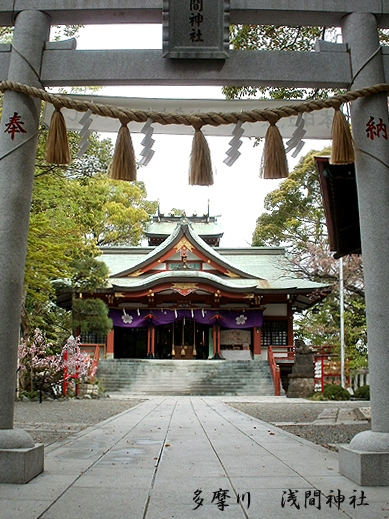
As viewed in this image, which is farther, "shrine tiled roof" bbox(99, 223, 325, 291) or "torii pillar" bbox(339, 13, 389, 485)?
"shrine tiled roof" bbox(99, 223, 325, 291)

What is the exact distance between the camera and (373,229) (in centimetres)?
341

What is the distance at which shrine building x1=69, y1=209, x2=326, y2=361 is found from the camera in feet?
69.5

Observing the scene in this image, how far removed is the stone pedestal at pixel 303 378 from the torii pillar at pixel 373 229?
12.9 m

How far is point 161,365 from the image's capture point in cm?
1928

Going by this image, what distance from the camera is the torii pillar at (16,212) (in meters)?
3.12

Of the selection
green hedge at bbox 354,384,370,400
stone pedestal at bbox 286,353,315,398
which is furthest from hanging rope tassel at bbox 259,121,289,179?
stone pedestal at bbox 286,353,315,398

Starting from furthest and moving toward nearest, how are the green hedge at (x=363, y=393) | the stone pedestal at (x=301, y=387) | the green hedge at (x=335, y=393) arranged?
the stone pedestal at (x=301, y=387)
the green hedge at (x=363, y=393)
the green hedge at (x=335, y=393)

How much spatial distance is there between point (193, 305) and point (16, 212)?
19.0m

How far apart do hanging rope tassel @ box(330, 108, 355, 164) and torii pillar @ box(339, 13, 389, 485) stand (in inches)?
5.2

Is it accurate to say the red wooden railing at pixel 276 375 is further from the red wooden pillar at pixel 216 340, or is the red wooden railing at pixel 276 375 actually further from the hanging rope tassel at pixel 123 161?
the hanging rope tassel at pixel 123 161

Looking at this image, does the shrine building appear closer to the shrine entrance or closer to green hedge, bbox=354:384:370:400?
the shrine entrance

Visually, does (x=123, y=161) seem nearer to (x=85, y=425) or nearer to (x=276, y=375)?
(x=85, y=425)

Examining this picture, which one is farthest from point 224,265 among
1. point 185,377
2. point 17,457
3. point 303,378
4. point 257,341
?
point 17,457

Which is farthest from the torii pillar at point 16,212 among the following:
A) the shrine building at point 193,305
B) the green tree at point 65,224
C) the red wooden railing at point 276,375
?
the shrine building at point 193,305
